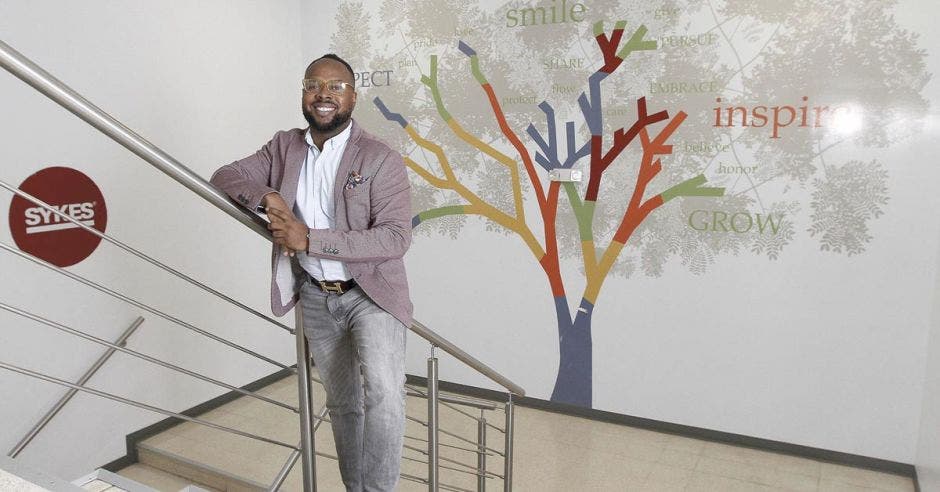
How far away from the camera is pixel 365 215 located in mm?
2025

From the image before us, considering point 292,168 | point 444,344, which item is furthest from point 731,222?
point 292,168

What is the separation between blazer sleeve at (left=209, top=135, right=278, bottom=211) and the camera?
1781 millimetres

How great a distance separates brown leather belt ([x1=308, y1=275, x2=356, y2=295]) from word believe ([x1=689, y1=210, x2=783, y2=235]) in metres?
2.35

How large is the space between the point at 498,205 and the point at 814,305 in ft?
6.22

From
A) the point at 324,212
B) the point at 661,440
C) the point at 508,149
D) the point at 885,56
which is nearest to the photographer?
the point at 324,212

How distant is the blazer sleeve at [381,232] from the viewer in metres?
1.82

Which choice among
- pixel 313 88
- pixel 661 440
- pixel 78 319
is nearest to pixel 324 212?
pixel 313 88

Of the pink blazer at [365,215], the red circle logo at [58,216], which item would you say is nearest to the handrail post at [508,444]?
the pink blazer at [365,215]

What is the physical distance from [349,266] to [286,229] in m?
0.30

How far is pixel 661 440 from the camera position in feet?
12.7

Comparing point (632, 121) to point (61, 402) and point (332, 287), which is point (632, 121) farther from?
point (61, 402)

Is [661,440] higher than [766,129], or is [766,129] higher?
[766,129]

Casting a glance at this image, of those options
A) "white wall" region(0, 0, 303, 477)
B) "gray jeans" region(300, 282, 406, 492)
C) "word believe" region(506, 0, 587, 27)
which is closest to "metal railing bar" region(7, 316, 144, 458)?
"white wall" region(0, 0, 303, 477)

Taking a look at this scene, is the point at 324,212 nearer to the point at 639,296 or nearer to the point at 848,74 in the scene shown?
the point at 639,296
